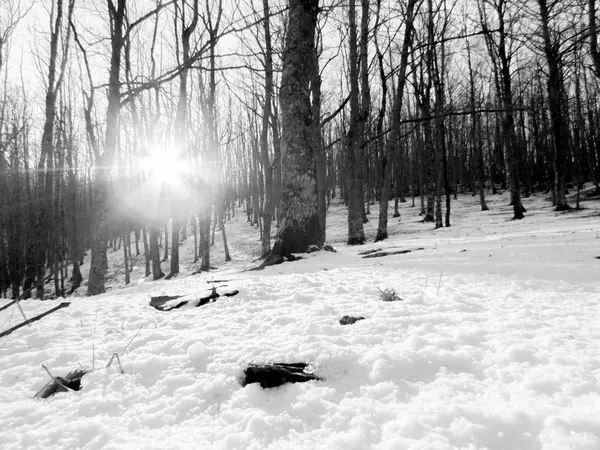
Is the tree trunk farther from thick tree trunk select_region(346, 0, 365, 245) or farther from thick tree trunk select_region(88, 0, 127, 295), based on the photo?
thick tree trunk select_region(88, 0, 127, 295)

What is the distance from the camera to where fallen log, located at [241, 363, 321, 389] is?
5.42 ft

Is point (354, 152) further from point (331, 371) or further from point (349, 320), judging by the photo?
point (331, 371)

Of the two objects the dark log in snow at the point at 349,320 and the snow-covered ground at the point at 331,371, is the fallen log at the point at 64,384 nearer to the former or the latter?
the snow-covered ground at the point at 331,371

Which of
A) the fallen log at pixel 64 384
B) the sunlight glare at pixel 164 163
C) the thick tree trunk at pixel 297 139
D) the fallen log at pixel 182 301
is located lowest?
the fallen log at pixel 64 384

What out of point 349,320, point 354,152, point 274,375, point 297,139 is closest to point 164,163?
point 354,152

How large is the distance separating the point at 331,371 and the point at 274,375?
1.07 feet

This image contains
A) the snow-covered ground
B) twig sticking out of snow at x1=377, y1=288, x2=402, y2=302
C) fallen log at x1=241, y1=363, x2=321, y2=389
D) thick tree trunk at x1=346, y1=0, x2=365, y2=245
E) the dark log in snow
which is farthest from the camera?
thick tree trunk at x1=346, y1=0, x2=365, y2=245

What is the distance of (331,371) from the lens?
172 centimetres

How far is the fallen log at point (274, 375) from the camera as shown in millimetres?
1653

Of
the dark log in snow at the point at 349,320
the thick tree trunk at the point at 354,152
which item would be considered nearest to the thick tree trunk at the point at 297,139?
the dark log in snow at the point at 349,320

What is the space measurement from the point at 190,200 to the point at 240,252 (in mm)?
11543

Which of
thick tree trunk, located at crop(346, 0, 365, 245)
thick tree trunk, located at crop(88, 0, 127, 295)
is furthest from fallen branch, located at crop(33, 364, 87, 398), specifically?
thick tree trunk, located at crop(346, 0, 365, 245)

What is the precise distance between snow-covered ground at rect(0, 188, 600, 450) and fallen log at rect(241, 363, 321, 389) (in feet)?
0.16

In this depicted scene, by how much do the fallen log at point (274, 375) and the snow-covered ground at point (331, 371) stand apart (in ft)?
0.16
